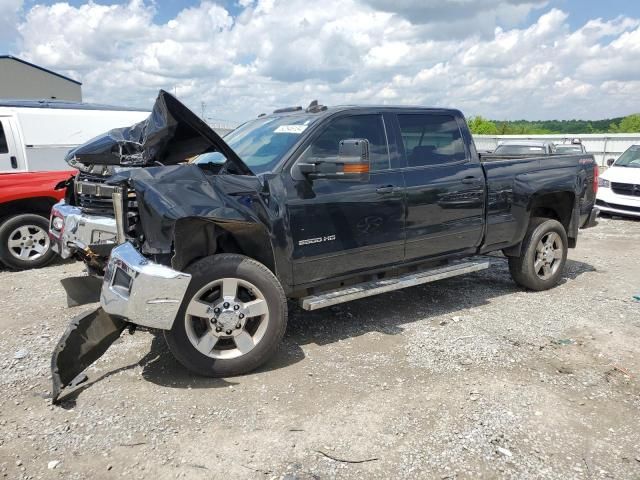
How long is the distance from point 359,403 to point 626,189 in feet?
33.9

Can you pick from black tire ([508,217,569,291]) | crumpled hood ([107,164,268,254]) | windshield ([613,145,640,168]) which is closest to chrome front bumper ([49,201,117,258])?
crumpled hood ([107,164,268,254])

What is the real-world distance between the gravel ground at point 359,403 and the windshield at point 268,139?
5.13 feet

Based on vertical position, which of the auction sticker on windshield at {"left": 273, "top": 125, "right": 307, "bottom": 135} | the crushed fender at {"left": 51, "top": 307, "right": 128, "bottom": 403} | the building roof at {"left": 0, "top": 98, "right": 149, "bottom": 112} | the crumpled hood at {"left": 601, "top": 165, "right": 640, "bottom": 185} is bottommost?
the crushed fender at {"left": 51, "top": 307, "right": 128, "bottom": 403}

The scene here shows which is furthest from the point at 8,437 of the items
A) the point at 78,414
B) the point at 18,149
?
the point at 18,149

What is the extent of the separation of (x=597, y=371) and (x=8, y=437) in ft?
13.4

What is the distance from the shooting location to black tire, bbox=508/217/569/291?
5801 mm

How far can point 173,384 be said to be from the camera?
3750mm

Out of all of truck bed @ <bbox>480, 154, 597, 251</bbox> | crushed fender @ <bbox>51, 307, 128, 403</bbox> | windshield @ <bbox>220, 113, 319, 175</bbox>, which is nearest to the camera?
crushed fender @ <bbox>51, 307, 128, 403</bbox>

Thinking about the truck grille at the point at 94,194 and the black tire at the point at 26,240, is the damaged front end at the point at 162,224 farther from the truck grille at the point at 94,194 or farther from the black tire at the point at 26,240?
the black tire at the point at 26,240

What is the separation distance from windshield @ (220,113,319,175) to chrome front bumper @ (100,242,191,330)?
117 centimetres

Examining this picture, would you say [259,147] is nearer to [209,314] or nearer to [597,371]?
[209,314]

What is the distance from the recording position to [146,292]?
11.0ft

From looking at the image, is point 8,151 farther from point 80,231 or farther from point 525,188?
point 525,188

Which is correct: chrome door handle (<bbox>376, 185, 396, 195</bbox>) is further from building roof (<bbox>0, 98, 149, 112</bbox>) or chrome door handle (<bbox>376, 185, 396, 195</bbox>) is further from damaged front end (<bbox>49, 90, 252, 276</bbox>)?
building roof (<bbox>0, 98, 149, 112</bbox>)
